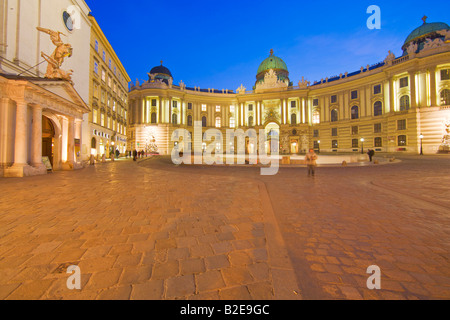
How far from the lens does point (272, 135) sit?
49906 millimetres

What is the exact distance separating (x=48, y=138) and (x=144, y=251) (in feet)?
57.6

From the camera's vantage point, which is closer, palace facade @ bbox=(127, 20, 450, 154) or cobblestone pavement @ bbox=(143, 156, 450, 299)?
cobblestone pavement @ bbox=(143, 156, 450, 299)

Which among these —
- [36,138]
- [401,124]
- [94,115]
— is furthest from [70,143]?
[401,124]

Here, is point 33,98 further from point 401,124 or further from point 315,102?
point 315,102

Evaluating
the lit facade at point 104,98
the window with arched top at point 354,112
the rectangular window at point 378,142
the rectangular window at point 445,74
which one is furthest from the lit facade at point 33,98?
the rectangular window at point 445,74

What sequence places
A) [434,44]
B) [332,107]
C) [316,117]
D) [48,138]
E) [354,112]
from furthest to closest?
[316,117]
[332,107]
[354,112]
[434,44]
[48,138]

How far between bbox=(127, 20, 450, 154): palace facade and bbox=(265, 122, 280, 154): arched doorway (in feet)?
0.83

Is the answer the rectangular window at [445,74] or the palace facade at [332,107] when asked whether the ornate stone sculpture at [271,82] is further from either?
the rectangular window at [445,74]

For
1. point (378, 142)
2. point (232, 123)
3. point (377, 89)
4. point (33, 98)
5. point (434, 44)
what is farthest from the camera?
point (232, 123)

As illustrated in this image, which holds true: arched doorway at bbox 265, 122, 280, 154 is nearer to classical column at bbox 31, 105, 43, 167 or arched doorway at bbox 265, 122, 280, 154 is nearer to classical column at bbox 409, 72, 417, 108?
classical column at bbox 409, 72, 417, 108

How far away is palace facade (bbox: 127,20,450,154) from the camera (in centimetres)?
3144

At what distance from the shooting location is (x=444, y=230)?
3572 mm

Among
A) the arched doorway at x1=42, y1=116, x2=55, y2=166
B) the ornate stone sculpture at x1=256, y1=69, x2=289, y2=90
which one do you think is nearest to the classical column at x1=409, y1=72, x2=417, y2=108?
the ornate stone sculpture at x1=256, y1=69, x2=289, y2=90

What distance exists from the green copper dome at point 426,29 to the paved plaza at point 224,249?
168ft
